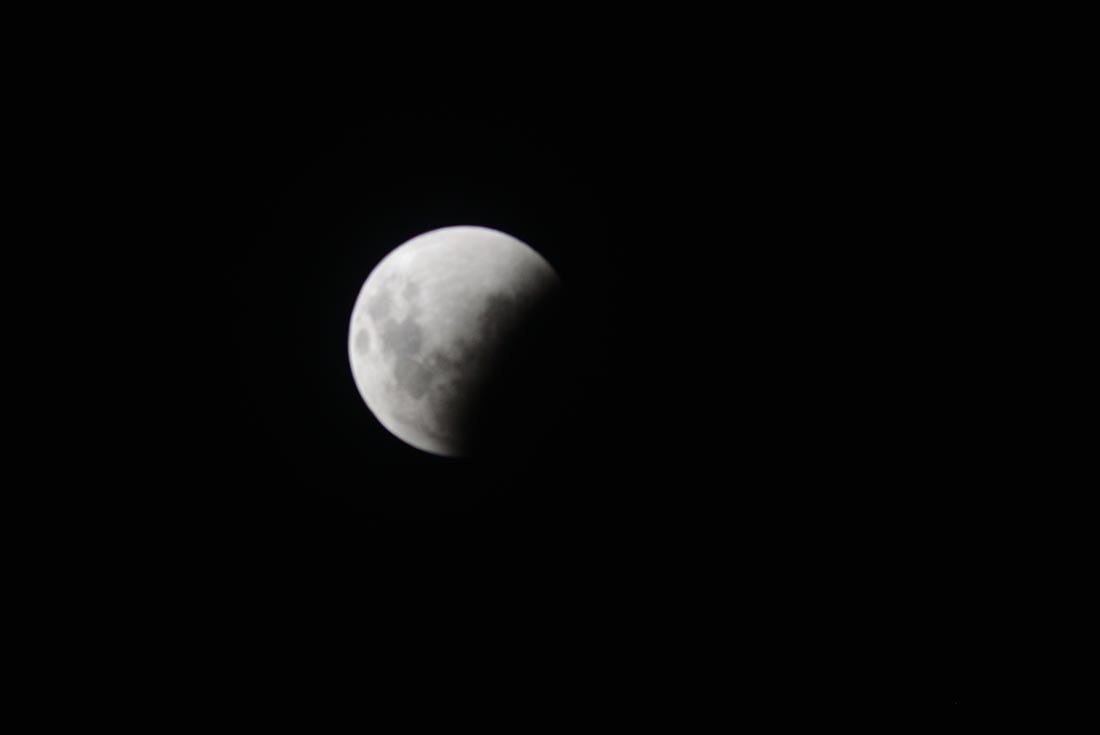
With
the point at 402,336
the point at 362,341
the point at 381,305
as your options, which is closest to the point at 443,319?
the point at 402,336

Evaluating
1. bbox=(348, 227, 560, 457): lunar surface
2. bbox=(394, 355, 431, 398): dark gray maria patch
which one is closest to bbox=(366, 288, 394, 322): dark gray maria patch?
bbox=(348, 227, 560, 457): lunar surface

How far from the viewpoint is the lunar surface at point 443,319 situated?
2211 millimetres

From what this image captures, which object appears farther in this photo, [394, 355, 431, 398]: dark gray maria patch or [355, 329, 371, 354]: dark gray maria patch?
[355, 329, 371, 354]: dark gray maria patch

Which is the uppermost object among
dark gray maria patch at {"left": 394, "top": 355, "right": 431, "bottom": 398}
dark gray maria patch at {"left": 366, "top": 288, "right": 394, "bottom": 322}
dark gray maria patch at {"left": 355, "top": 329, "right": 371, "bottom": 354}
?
dark gray maria patch at {"left": 366, "top": 288, "right": 394, "bottom": 322}

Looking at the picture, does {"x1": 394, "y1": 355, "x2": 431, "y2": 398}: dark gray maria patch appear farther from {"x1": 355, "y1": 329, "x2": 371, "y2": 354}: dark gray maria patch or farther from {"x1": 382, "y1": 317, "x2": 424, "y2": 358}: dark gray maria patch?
{"x1": 355, "y1": 329, "x2": 371, "y2": 354}: dark gray maria patch

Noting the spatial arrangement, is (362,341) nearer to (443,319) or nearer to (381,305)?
(381,305)

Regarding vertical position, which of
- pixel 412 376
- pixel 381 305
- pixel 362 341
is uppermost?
pixel 381 305

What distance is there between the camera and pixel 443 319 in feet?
7.20

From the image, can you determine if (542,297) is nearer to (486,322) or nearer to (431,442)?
(486,322)

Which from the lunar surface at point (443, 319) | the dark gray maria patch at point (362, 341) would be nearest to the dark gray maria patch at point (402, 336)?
the lunar surface at point (443, 319)

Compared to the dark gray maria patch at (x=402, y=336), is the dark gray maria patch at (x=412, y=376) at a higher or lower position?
lower

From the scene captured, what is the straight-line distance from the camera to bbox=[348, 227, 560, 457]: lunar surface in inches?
87.0

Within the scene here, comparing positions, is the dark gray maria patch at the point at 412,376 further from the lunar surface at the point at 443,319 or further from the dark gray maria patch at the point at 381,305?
the dark gray maria patch at the point at 381,305

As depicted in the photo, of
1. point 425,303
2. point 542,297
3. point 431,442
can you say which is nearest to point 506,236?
point 542,297
